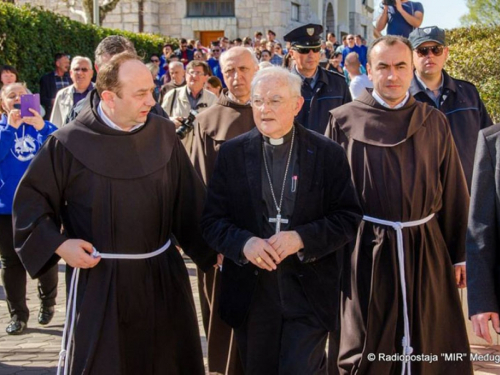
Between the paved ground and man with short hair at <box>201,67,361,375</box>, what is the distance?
143 cm

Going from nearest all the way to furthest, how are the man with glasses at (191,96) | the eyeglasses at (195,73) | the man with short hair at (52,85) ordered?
the man with glasses at (191,96) < the eyeglasses at (195,73) < the man with short hair at (52,85)

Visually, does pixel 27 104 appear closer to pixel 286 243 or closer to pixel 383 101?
pixel 383 101

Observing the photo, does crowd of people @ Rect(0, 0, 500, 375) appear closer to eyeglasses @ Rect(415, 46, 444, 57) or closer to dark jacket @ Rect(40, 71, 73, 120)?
eyeglasses @ Rect(415, 46, 444, 57)

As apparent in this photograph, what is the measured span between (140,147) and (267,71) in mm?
797

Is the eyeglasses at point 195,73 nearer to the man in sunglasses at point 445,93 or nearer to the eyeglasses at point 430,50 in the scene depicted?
the man in sunglasses at point 445,93

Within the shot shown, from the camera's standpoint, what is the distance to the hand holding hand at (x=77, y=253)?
4.50 metres

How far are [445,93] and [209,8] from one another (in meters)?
34.3

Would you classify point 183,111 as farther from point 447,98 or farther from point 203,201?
point 203,201

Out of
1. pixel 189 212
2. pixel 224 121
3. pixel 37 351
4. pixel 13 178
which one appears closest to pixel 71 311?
pixel 189 212

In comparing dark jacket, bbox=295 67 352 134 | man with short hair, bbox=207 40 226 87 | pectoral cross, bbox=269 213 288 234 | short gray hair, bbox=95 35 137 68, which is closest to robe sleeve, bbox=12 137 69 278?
pectoral cross, bbox=269 213 288 234

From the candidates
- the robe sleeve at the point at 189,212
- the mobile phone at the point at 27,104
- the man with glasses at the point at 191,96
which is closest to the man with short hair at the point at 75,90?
the man with glasses at the point at 191,96

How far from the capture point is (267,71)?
185 inches

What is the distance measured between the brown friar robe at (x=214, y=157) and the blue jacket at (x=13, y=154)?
1.92 m

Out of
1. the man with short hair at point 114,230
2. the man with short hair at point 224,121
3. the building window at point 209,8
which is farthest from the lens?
the building window at point 209,8
